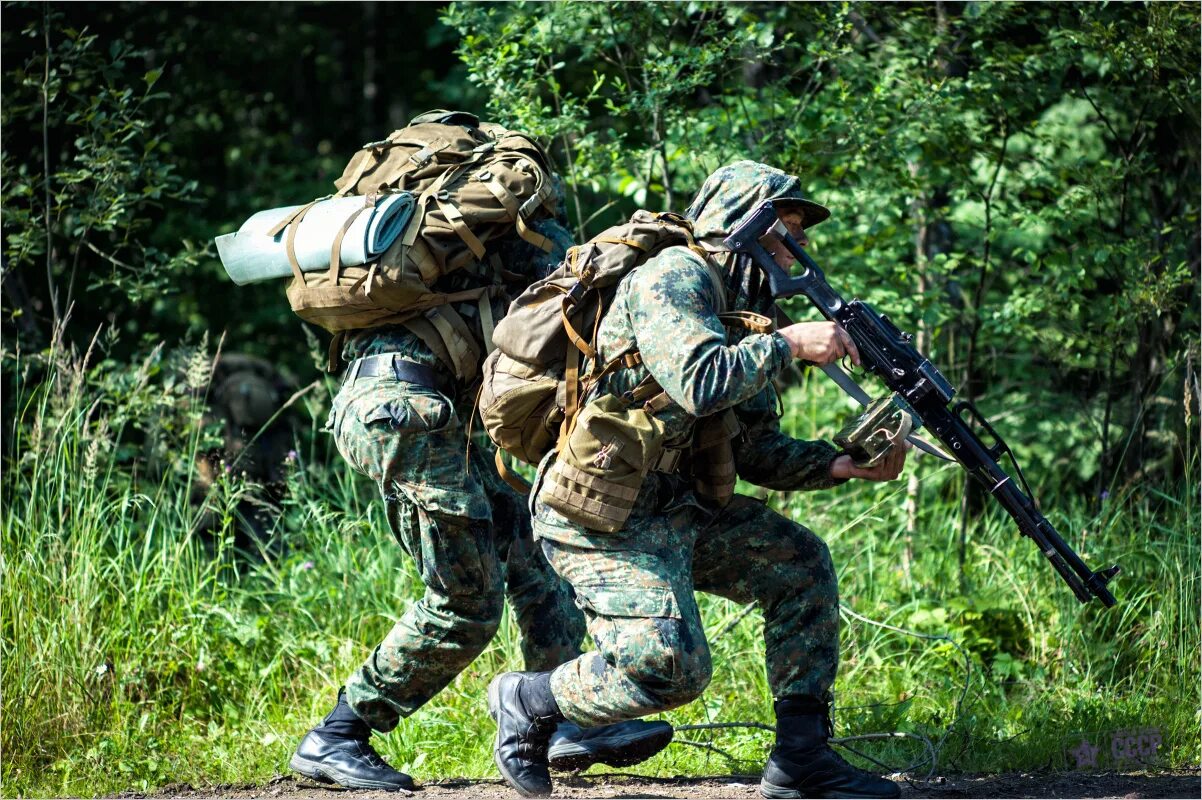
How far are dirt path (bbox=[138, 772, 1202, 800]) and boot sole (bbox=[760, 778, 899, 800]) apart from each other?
16cm

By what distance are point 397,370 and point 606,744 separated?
1275 mm

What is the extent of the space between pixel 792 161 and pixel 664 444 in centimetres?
258

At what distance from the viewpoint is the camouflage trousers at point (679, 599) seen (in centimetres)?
327

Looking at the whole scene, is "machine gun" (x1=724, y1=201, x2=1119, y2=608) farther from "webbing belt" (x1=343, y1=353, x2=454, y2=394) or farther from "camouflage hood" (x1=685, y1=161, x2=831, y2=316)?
"webbing belt" (x1=343, y1=353, x2=454, y2=394)

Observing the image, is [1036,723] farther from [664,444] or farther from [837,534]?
[664,444]

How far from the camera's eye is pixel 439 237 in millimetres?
3797

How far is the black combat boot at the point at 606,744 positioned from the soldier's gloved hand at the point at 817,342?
1170 millimetres

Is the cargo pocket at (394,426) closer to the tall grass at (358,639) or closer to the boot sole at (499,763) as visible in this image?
the boot sole at (499,763)

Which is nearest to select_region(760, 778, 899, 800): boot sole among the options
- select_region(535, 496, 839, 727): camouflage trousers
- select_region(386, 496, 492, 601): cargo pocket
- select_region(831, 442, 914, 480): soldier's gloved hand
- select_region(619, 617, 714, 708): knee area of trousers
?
select_region(535, 496, 839, 727): camouflage trousers

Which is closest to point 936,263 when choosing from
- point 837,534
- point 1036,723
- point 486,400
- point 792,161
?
point 792,161

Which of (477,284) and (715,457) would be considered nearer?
(715,457)

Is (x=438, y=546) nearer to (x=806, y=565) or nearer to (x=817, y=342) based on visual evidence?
(x=806, y=565)

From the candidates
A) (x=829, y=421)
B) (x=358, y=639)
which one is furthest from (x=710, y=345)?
(x=829, y=421)

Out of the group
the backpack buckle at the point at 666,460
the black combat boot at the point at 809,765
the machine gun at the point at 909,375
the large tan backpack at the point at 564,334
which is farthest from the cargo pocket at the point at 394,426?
the black combat boot at the point at 809,765
